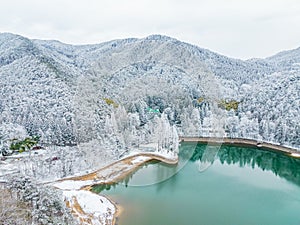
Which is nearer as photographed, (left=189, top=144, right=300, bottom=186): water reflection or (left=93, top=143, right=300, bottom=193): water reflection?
(left=93, top=143, right=300, bottom=193): water reflection

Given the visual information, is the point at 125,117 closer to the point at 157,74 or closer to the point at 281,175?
the point at 157,74

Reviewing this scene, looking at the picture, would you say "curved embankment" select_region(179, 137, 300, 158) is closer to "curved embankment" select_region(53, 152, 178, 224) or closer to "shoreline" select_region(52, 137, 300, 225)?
"shoreline" select_region(52, 137, 300, 225)

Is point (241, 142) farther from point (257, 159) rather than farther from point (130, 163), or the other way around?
point (130, 163)

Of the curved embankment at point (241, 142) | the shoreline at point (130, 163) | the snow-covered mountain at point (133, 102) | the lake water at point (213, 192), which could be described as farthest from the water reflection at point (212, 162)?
the snow-covered mountain at point (133, 102)

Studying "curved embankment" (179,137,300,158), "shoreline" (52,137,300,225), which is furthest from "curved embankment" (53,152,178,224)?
"curved embankment" (179,137,300,158)

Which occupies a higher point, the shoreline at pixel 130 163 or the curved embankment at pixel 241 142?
the curved embankment at pixel 241 142

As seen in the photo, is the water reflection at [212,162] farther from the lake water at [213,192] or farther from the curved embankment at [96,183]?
the curved embankment at [96,183]

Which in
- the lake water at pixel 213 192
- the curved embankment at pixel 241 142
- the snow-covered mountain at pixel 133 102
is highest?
the snow-covered mountain at pixel 133 102
